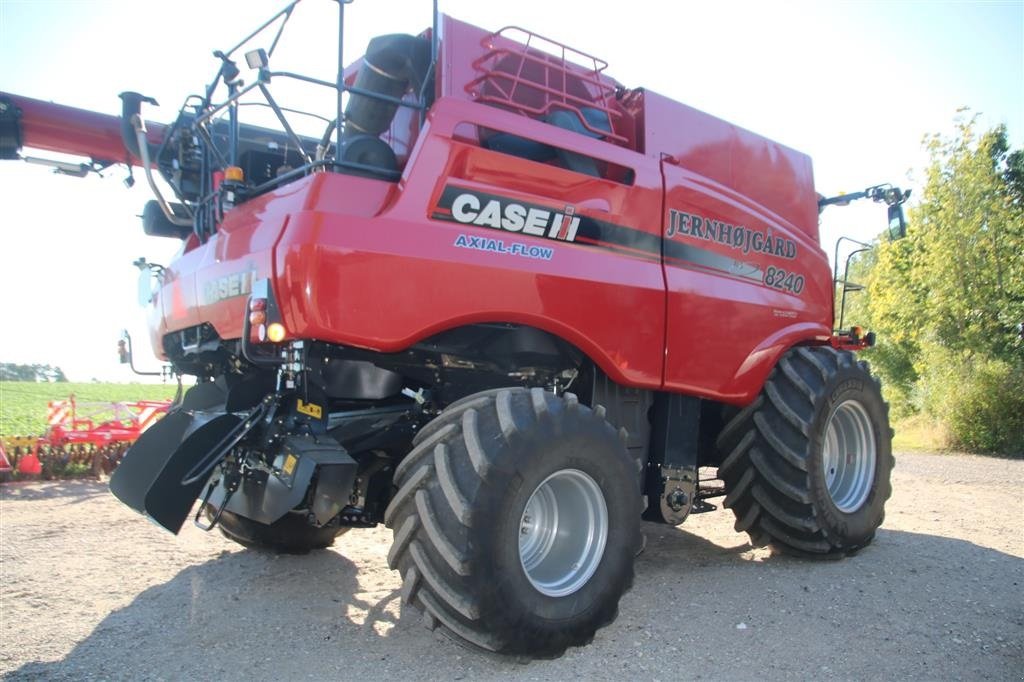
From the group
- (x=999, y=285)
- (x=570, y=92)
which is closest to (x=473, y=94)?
(x=570, y=92)

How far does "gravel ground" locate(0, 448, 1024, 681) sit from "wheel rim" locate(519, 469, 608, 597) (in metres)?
0.37

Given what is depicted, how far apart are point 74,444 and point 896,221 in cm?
916

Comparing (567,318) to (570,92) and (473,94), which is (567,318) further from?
(570,92)

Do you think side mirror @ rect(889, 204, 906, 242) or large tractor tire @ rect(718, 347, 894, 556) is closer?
large tractor tire @ rect(718, 347, 894, 556)

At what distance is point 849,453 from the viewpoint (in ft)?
18.2

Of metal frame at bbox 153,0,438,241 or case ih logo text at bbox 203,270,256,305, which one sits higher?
metal frame at bbox 153,0,438,241

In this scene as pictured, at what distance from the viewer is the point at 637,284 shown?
162 inches

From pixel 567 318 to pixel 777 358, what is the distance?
195 cm

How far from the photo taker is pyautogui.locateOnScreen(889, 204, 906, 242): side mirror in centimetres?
561

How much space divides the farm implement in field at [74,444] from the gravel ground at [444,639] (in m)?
3.06

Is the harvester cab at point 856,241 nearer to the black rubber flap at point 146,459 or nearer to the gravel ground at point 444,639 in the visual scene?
the gravel ground at point 444,639

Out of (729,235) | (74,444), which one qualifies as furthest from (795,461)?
(74,444)

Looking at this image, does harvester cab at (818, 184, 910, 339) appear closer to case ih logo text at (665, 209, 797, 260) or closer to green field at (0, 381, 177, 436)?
case ih logo text at (665, 209, 797, 260)

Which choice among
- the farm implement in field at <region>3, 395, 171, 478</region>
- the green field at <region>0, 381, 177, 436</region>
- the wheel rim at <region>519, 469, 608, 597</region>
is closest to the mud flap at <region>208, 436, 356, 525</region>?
the wheel rim at <region>519, 469, 608, 597</region>
